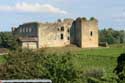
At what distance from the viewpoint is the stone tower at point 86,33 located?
81.0 meters

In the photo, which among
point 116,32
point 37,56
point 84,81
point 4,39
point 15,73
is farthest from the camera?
point 116,32

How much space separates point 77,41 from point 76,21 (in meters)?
3.28

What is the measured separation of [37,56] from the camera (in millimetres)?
42844

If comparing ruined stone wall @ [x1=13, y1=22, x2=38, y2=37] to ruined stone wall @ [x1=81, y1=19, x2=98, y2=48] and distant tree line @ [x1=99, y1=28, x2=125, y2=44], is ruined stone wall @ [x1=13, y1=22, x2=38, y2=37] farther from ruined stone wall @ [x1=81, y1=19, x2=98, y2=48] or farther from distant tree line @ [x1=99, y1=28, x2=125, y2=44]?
distant tree line @ [x1=99, y1=28, x2=125, y2=44]

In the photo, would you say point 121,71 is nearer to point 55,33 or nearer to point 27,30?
point 55,33

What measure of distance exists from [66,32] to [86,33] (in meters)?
3.10

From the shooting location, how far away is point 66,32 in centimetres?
8225

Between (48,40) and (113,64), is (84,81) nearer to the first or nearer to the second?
(113,64)

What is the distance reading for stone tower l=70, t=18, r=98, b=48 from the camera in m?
81.0

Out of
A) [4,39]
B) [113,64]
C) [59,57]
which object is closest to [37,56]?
[59,57]

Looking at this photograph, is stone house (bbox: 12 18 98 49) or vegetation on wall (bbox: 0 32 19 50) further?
stone house (bbox: 12 18 98 49)

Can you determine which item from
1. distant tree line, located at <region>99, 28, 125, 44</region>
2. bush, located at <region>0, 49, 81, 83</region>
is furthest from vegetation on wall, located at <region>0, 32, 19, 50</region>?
distant tree line, located at <region>99, 28, 125, 44</region>

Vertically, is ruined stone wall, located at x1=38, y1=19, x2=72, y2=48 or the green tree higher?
ruined stone wall, located at x1=38, y1=19, x2=72, y2=48

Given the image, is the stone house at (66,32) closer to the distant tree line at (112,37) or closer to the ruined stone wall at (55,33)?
the ruined stone wall at (55,33)
